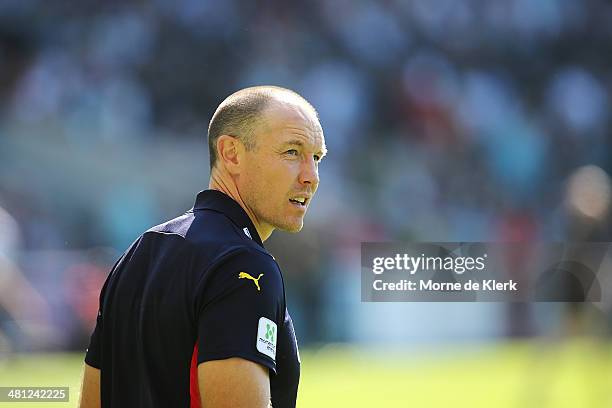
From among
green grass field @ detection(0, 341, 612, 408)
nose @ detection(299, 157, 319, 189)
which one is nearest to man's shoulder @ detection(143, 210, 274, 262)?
nose @ detection(299, 157, 319, 189)

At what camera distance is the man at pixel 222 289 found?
1.90 meters

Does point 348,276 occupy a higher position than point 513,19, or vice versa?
point 513,19

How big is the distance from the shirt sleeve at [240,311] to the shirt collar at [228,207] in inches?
9.7

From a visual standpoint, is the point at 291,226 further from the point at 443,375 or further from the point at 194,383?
the point at 443,375

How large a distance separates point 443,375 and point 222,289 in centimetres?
565

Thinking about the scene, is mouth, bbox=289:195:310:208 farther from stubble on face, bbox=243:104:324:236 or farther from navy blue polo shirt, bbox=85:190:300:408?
navy blue polo shirt, bbox=85:190:300:408

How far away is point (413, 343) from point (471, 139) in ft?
6.86

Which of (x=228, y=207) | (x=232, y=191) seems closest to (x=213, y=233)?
(x=228, y=207)

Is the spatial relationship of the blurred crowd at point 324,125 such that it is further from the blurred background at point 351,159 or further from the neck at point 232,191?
the neck at point 232,191

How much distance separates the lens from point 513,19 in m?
8.14

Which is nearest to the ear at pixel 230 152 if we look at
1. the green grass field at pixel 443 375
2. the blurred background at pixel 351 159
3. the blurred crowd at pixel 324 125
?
the green grass field at pixel 443 375

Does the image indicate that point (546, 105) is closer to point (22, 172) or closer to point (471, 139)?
point (471, 139)

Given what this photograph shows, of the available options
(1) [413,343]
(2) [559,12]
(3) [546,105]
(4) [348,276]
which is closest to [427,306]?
(1) [413,343]

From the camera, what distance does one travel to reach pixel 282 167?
2.33 m
